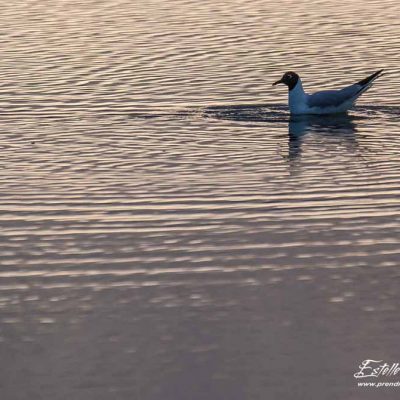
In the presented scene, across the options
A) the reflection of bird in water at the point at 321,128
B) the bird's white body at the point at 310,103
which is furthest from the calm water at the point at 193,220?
the bird's white body at the point at 310,103

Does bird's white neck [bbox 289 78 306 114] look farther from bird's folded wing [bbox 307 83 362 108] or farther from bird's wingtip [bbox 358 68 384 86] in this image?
bird's wingtip [bbox 358 68 384 86]

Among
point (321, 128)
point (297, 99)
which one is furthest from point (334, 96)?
point (321, 128)

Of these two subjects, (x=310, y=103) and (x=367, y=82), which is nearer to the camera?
(x=310, y=103)

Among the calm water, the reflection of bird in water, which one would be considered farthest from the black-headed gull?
the calm water

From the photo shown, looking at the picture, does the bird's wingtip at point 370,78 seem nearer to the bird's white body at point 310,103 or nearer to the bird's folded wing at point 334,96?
the bird's folded wing at point 334,96

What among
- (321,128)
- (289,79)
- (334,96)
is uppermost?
(289,79)

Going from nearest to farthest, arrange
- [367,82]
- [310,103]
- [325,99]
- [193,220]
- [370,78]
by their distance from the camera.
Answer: [193,220] → [325,99] → [310,103] → [367,82] → [370,78]

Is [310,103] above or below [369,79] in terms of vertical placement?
below

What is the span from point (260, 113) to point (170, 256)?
8501 millimetres

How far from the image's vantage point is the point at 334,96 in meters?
22.0

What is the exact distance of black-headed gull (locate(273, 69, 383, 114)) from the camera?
2206 centimetres

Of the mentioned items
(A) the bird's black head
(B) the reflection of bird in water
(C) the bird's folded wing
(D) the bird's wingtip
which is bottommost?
(B) the reflection of bird in water

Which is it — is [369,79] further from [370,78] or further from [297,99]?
[297,99]

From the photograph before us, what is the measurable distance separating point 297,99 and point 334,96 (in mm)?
→ 558
